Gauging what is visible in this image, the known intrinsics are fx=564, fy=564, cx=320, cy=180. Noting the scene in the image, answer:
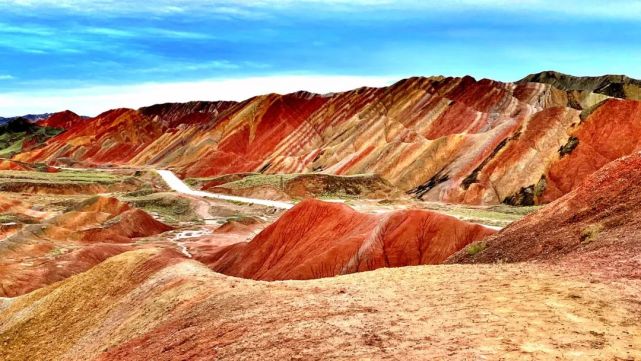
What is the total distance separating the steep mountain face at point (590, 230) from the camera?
16.7 meters

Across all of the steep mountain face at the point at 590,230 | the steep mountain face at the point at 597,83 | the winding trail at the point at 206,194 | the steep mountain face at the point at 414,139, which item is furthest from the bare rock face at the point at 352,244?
the steep mountain face at the point at 597,83

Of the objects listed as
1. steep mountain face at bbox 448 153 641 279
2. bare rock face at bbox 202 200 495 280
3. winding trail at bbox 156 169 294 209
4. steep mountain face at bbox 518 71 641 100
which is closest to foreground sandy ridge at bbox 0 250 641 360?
steep mountain face at bbox 448 153 641 279

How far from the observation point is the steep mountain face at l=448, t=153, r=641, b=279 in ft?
54.9

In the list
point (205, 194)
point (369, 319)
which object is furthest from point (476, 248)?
point (205, 194)

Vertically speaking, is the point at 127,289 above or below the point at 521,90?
below

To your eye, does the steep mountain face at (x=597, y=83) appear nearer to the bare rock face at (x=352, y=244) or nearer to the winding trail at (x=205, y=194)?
the winding trail at (x=205, y=194)

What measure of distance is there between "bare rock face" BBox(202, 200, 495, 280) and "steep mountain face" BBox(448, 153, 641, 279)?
728 cm

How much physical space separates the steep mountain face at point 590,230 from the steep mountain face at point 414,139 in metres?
43.7

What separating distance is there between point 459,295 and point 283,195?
74.7 m

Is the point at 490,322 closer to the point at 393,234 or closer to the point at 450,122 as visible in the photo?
the point at 393,234

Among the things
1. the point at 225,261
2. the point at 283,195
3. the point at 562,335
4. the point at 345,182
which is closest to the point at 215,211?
the point at 283,195

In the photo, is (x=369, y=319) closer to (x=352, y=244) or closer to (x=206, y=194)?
(x=352, y=244)

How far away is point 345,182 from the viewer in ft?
294

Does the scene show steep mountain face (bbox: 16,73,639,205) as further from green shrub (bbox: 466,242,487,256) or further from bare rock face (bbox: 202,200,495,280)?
green shrub (bbox: 466,242,487,256)
